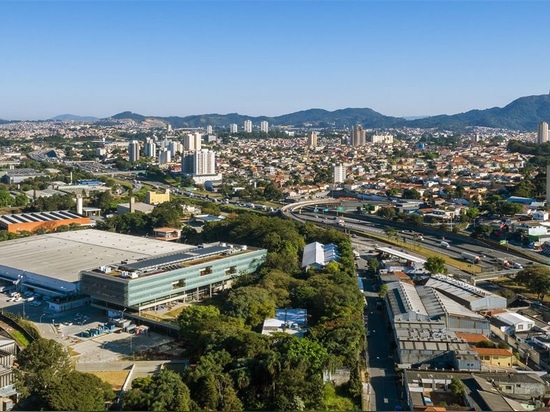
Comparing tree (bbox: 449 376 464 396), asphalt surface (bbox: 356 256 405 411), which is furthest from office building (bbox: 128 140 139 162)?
tree (bbox: 449 376 464 396)

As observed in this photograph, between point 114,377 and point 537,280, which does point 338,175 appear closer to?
point 537,280

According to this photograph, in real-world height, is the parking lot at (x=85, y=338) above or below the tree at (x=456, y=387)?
below

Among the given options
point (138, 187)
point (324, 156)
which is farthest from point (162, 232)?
point (324, 156)

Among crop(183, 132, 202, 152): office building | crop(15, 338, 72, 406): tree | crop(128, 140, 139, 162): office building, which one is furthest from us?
crop(183, 132, 202, 152): office building

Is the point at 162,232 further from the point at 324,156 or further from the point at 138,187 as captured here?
the point at 324,156

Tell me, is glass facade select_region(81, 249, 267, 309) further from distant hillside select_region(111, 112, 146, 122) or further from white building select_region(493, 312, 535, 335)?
distant hillside select_region(111, 112, 146, 122)

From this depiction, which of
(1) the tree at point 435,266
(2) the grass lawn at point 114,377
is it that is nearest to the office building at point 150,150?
(1) the tree at point 435,266

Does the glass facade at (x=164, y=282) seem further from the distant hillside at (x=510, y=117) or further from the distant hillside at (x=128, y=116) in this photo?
the distant hillside at (x=128, y=116)

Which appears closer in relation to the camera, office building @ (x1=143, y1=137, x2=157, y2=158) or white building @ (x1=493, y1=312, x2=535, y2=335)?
white building @ (x1=493, y1=312, x2=535, y2=335)
